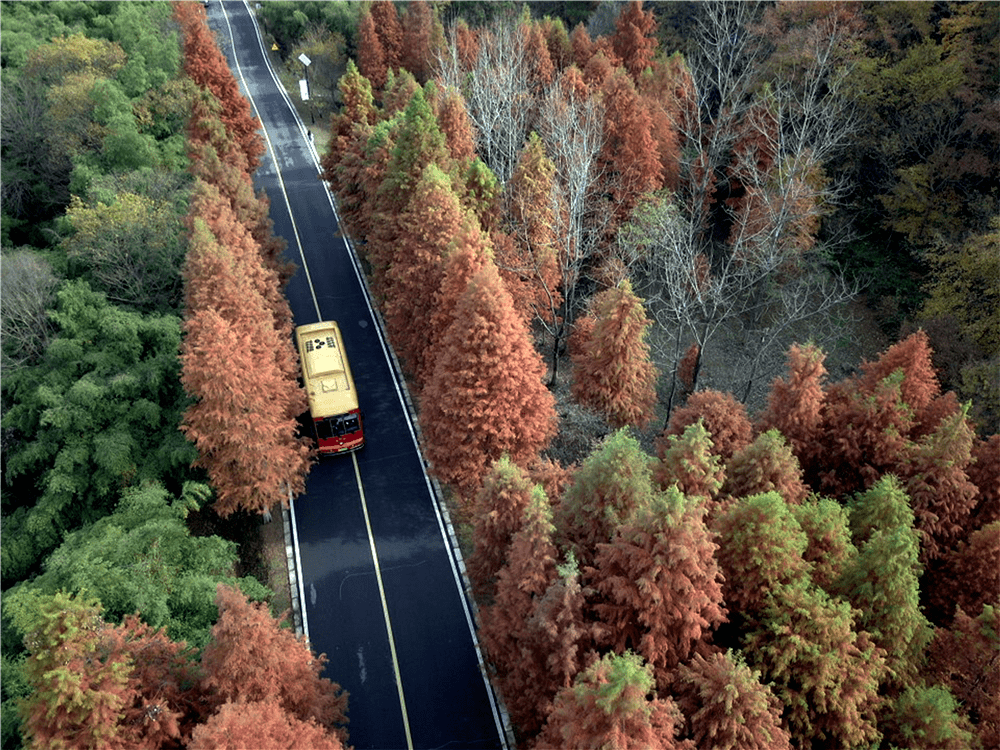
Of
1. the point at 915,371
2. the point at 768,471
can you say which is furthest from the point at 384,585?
the point at 915,371

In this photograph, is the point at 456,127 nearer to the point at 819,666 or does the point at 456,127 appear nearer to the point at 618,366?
the point at 618,366

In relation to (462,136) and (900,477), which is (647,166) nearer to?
(462,136)

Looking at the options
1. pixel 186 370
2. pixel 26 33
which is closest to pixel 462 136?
pixel 186 370

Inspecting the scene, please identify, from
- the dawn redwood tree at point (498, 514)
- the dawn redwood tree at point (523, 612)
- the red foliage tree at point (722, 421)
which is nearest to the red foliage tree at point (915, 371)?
the red foliage tree at point (722, 421)

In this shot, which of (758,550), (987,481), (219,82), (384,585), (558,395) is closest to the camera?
(758,550)

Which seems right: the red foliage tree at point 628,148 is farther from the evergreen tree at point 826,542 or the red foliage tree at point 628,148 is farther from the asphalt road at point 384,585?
the evergreen tree at point 826,542

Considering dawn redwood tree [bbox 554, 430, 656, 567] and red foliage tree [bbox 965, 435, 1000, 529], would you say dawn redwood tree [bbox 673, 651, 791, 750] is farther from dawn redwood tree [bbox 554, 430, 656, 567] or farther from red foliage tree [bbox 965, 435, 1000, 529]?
red foliage tree [bbox 965, 435, 1000, 529]
